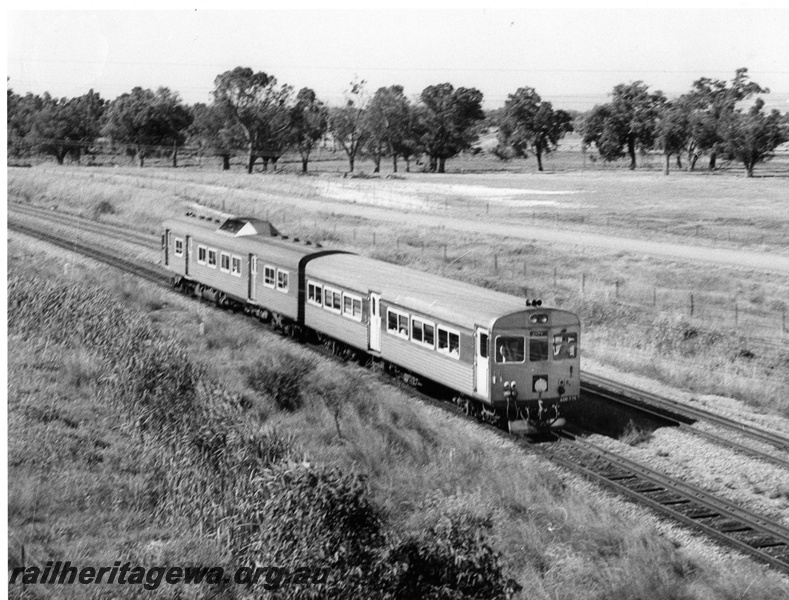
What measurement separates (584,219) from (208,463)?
10.4 metres

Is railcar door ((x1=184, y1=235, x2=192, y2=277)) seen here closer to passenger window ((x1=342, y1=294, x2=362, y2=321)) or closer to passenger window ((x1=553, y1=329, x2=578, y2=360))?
passenger window ((x1=342, y1=294, x2=362, y2=321))

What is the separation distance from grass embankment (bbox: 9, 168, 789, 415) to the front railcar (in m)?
3.24

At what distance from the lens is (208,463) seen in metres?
12.1

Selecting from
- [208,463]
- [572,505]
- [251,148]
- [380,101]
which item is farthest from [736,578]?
[251,148]

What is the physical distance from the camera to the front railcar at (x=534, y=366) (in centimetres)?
1385

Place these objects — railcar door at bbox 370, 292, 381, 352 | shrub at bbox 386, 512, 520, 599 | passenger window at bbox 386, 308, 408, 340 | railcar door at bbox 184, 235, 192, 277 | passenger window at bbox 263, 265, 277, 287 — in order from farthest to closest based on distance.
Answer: railcar door at bbox 184, 235, 192, 277, passenger window at bbox 263, 265, 277, 287, railcar door at bbox 370, 292, 381, 352, passenger window at bbox 386, 308, 408, 340, shrub at bbox 386, 512, 520, 599

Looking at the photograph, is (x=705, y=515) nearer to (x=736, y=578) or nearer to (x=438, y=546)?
(x=736, y=578)

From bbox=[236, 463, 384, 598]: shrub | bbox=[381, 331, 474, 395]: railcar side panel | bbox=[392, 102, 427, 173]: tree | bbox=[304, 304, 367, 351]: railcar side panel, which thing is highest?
bbox=[392, 102, 427, 173]: tree

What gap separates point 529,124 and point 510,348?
4145 mm

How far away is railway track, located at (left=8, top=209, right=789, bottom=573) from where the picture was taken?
11.7 metres

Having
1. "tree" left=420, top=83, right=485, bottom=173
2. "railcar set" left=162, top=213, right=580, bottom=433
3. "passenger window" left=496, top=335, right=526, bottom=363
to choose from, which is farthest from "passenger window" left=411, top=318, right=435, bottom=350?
"tree" left=420, top=83, right=485, bottom=173

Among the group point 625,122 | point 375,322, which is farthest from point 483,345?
point 625,122

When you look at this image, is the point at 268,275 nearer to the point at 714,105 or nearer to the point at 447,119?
the point at 447,119

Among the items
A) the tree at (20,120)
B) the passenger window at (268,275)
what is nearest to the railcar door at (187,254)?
the passenger window at (268,275)
